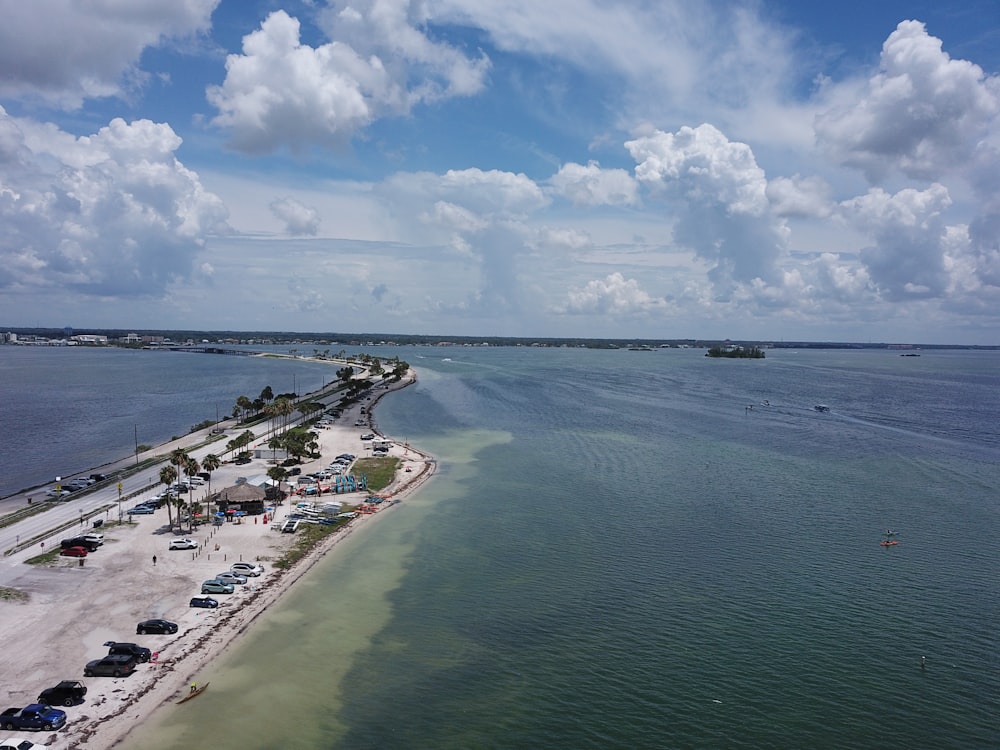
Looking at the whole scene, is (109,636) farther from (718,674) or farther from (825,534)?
(825,534)

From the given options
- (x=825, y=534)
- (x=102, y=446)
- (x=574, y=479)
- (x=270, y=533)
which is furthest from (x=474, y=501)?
(x=102, y=446)

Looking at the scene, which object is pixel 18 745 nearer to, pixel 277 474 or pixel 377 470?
pixel 277 474

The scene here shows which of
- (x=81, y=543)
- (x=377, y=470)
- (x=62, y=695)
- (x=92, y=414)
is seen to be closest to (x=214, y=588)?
(x=62, y=695)

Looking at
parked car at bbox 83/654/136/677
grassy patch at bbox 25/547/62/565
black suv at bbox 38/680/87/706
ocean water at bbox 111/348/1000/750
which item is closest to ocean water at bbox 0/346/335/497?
grassy patch at bbox 25/547/62/565

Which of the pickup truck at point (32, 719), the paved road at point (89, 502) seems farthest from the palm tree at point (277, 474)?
the pickup truck at point (32, 719)

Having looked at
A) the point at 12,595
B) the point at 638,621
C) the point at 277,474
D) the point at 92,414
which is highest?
the point at 277,474

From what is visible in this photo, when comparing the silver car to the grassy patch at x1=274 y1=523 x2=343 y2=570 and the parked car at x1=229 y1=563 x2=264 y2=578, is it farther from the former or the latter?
the grassy patch at x1=274 y1=523 x2=343 y2=570
